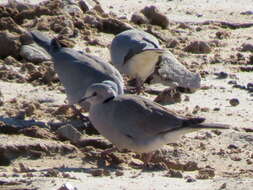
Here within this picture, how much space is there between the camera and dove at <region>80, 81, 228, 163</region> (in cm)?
889

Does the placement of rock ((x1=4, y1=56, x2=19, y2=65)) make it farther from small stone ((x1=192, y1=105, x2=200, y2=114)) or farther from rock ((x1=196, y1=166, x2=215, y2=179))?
rock ((x1=196, y1=166, x2=215, y2=179))

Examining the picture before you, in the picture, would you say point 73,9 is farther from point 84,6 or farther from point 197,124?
point 197,124

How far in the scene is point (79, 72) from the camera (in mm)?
10438

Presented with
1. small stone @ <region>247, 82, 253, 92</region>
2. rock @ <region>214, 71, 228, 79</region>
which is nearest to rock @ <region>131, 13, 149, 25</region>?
rock @ <region>214, 71, 228, 79</region>

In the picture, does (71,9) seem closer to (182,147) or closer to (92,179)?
(182,147)

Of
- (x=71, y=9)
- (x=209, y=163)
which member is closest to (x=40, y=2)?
(x=71, y=9)

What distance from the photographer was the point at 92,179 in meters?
8.18

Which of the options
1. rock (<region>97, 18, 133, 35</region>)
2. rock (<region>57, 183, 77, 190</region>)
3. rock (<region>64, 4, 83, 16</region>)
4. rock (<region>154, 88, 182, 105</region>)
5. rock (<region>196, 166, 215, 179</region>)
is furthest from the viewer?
rock (<region>64, 4, 83, 16</region>)

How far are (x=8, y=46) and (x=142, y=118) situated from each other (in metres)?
3.39

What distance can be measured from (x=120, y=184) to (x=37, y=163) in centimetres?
100

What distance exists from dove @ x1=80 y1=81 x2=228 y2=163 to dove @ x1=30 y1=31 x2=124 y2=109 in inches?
32.3

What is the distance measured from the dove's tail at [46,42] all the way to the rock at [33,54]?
576 mm

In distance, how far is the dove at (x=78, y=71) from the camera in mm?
10227

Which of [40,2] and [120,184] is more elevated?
[120,184]
